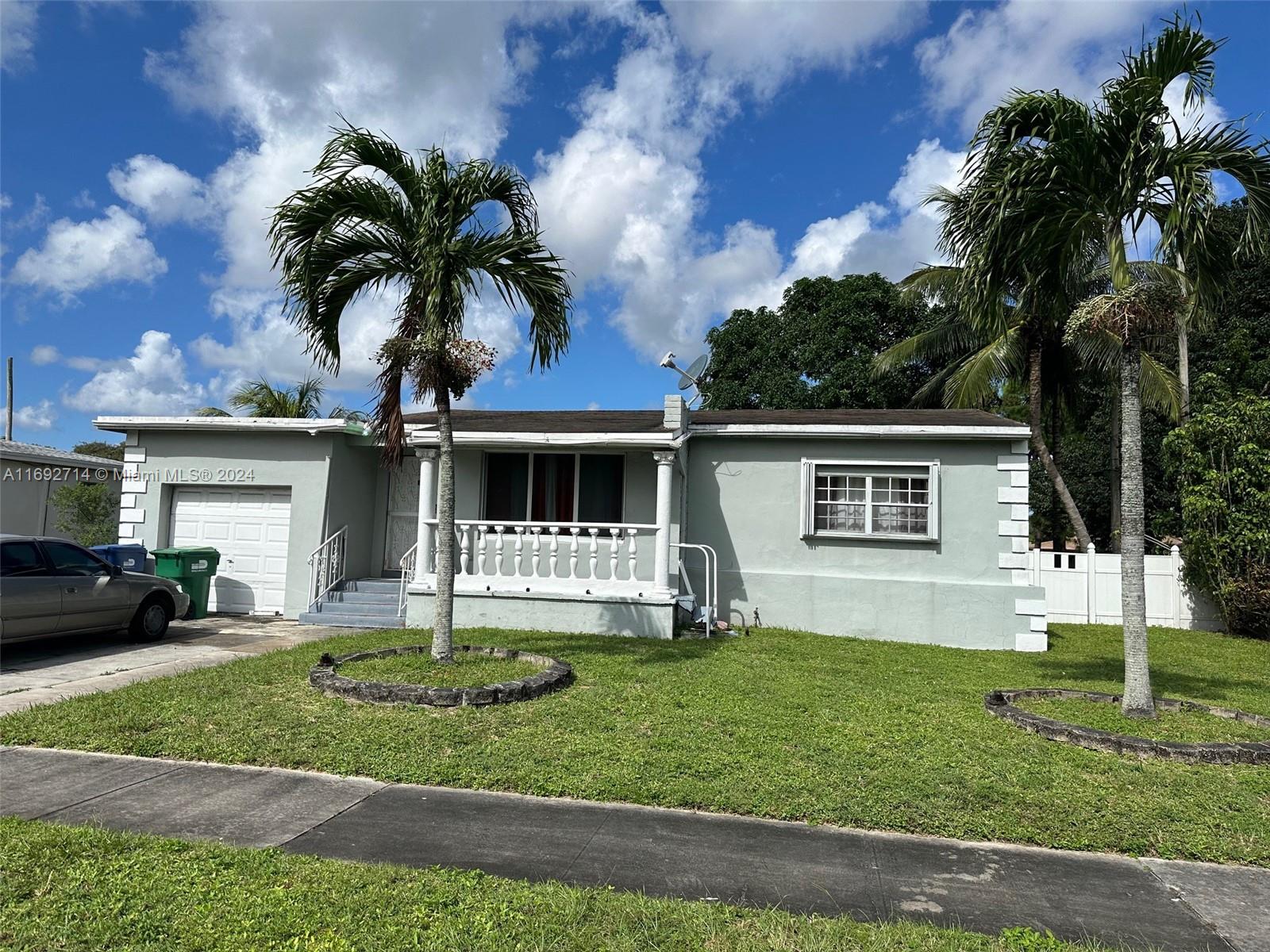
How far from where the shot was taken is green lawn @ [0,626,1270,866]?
4.48 m

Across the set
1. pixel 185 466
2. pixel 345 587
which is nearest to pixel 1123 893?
pixel 345 587

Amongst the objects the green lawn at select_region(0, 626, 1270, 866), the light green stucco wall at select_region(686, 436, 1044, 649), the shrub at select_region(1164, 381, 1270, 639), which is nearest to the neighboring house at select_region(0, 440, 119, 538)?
the green lawn at select_region(0, 626, 1270, 866)

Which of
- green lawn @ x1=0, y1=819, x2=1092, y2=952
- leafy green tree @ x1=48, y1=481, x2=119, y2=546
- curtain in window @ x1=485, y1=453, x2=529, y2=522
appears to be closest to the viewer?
green lawn @ x1=0, y1=819, x2=1092, y2=952

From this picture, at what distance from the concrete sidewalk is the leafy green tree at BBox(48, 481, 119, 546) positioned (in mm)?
13291

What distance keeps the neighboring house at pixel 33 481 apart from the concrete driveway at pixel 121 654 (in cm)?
694

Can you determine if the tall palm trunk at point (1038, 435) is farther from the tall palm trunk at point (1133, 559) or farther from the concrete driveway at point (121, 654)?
the concrete driveway at point (121, 654)

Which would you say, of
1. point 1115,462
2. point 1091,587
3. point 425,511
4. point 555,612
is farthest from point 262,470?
point 1115,462

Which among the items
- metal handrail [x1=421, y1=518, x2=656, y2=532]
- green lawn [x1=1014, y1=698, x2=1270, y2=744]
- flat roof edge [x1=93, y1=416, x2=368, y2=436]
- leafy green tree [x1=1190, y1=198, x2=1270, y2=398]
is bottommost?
green lawn [x1=1014, y1=698, x2=1270, y2=744]

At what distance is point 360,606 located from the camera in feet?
39.2

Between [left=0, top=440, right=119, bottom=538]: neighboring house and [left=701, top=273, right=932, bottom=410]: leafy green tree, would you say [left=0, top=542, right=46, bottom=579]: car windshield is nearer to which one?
[left=0, top=440, right=119, bottom=538]: neighboring house

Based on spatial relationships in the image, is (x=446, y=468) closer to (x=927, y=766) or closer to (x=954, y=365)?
(x=927, y=766)

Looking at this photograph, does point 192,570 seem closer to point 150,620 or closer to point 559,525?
point 150,620

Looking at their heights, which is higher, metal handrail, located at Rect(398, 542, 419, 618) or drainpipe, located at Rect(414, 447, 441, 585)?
drainpipe, located at Rect(414, 447, 441, 585)

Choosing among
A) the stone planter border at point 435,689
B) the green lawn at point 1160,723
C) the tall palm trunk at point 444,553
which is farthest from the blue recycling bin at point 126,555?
the green lawn at point 1160,723
